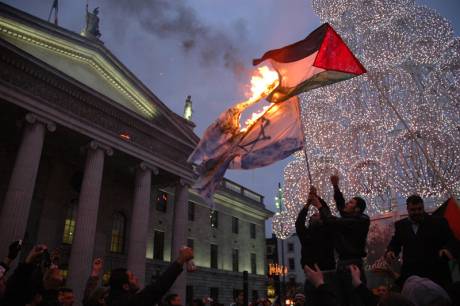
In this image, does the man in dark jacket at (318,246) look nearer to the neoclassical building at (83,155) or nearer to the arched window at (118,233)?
the neoclassical building at (83,155)

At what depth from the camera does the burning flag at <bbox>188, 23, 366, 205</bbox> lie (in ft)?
24.3

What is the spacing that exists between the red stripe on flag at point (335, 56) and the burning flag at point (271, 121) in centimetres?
2

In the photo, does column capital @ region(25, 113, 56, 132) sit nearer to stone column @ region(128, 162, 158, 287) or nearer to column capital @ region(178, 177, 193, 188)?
stone column @ region(128, 162, 158, 287)

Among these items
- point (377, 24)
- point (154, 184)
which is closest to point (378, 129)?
point (377, 24)

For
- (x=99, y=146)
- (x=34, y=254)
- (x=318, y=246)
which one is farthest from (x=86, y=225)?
(x=318, y=246)

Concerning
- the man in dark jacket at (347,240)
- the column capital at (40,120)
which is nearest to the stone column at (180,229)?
the column capital at (40,120)

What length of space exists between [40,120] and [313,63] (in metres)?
14.2

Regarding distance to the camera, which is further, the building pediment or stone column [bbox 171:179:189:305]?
stone column [bbox 171:179:189:305]

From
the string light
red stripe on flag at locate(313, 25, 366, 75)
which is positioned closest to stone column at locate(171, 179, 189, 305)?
the string light

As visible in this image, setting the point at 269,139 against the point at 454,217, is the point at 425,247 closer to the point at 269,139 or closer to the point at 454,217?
the point at 454,217

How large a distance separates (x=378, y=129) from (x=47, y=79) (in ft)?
49.9

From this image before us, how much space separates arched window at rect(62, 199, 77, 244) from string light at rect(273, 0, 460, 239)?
13.1 metres

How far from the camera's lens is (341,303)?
4840 mm

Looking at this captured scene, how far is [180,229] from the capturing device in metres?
23.3
